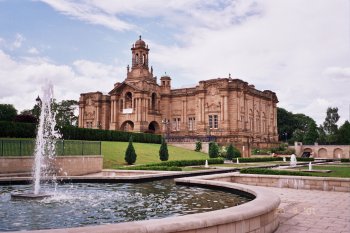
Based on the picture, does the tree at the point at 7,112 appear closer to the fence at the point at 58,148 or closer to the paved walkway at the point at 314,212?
the fence at the point at 58,148

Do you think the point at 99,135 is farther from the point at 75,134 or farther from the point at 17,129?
the point at 17,129

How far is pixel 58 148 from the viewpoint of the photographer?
2175cm

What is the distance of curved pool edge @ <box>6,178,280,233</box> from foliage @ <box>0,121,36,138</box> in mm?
26094

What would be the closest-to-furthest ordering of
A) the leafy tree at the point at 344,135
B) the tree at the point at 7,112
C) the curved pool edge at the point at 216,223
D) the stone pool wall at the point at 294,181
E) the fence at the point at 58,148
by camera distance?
the curved pool edge at the point at 216,223 < the stone pool wall at the point at 294,181 < the fence at the point at 58,148 < the tree at the point at 7,112 < the leafy tree at the point at 344,135

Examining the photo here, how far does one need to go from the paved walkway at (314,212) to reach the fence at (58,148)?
41.9ft

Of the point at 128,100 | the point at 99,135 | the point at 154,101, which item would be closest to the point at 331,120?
the point at 154,101

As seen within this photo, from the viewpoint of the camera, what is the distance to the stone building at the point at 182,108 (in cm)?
5616

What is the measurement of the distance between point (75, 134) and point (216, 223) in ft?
107

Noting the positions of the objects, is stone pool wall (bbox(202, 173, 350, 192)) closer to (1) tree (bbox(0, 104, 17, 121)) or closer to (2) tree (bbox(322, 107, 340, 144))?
(1) tree (bbox(0, 104, 17, 121))

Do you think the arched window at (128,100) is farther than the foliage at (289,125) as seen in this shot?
No

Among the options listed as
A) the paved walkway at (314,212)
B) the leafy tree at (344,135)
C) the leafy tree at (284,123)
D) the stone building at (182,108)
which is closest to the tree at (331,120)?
the leafy tree at (284,123)

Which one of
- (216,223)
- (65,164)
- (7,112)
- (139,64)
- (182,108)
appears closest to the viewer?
(216,223)

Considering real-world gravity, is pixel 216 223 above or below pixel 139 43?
below

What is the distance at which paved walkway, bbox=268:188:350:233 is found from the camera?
8.02 m
